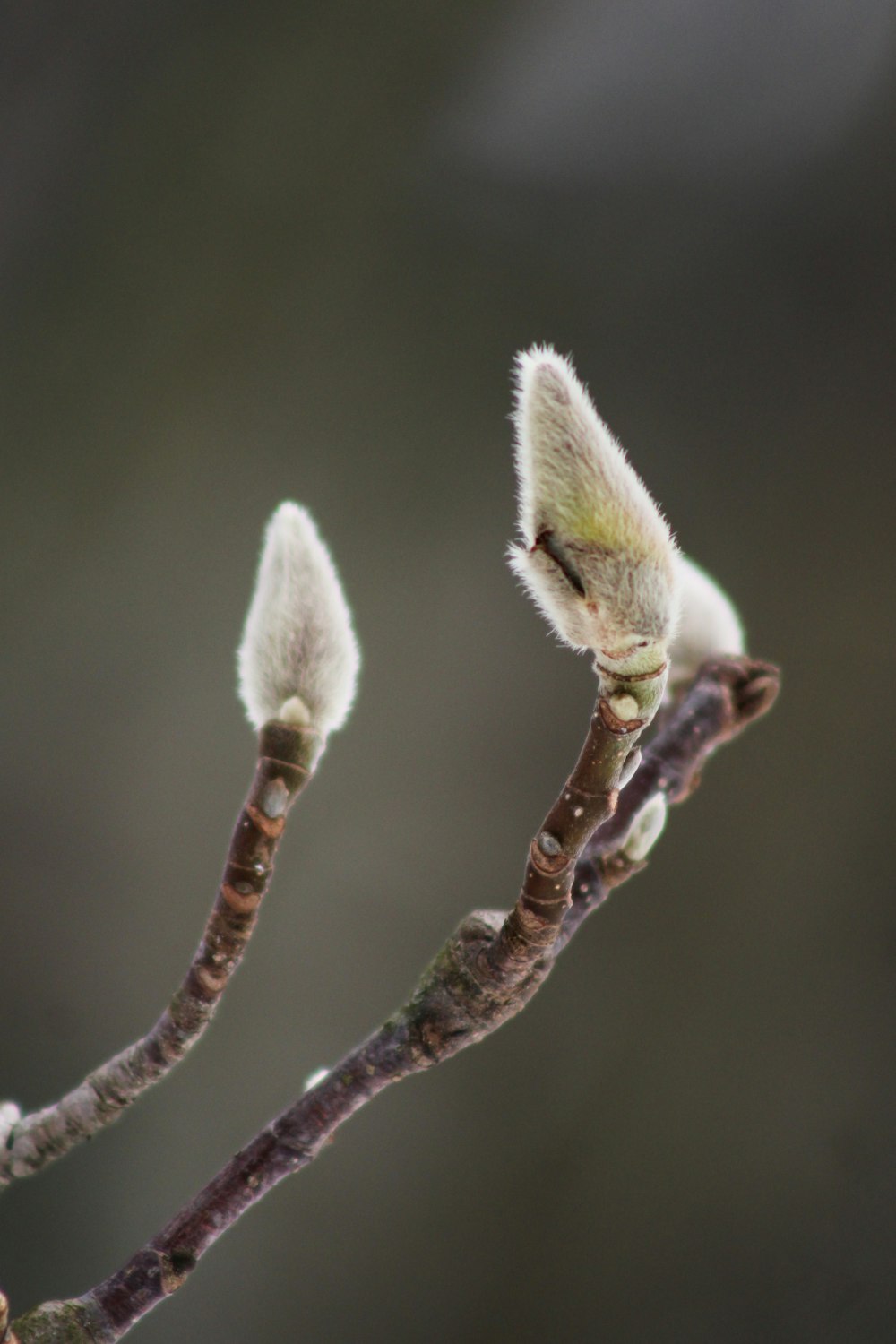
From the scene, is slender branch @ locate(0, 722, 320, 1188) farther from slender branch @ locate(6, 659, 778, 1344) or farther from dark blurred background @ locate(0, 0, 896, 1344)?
dark blurred background @ locate(0, 0, 896, 1344)

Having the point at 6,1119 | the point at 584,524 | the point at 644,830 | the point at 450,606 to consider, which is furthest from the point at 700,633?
the point at 450,606

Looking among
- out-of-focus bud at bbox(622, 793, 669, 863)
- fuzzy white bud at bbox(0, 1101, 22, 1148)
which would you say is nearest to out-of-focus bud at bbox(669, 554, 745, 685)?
out-of-focus bud at bbox(622, 793, 669, 863)

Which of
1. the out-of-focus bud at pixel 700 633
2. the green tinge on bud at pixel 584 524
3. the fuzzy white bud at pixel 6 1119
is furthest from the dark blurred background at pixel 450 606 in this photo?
the green tinge on bud at pixel 584 524

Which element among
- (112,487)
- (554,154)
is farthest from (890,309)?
(112,487)

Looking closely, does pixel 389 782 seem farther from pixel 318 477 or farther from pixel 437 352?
pixel 437 352

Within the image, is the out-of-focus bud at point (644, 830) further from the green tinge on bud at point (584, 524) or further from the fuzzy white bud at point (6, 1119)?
the fuzzy white bud at point (6, 1119)

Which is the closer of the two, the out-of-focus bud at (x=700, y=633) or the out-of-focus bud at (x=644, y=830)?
the out-of-focus bud at (x=644, y=830)

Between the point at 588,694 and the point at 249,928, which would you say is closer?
the point at 249,928
